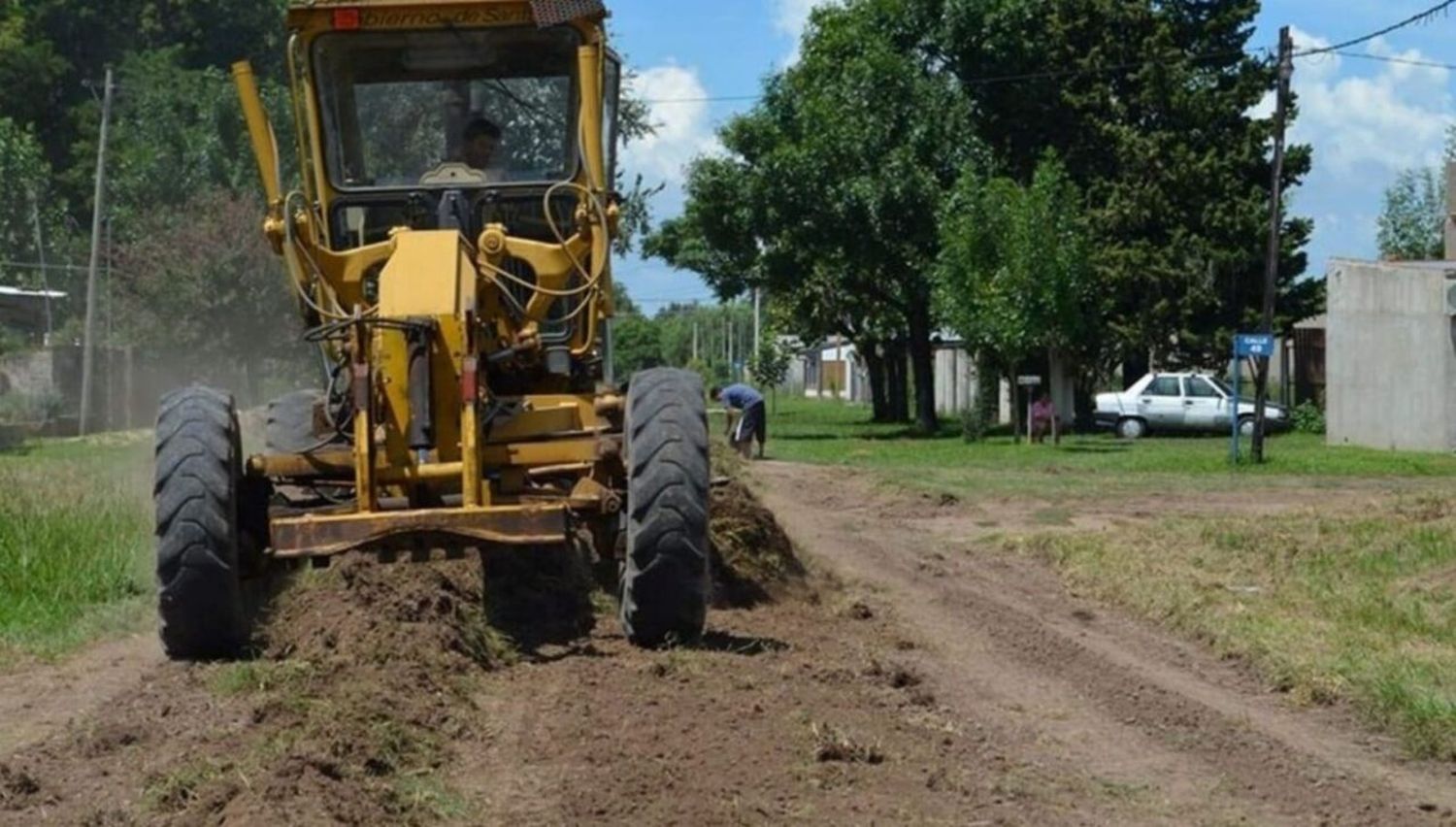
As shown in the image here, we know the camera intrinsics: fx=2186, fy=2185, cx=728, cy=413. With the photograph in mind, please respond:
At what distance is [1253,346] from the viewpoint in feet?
109

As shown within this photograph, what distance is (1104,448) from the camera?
132ft

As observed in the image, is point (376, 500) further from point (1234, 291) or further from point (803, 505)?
point (1234, 291)

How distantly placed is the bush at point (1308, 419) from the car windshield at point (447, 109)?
36.3 metres

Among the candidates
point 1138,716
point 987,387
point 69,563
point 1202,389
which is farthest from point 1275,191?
point 1138,716

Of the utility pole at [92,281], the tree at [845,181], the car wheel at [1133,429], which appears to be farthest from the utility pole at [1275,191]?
the utility pole at [92,281]

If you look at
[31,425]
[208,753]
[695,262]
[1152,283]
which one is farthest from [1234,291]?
[208,753]

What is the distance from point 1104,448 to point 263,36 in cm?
3753

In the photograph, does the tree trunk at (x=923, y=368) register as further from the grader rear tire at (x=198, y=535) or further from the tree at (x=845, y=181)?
the grader rear tire at (x=198, y=535)

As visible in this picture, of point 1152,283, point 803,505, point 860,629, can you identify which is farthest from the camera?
point 1152,283

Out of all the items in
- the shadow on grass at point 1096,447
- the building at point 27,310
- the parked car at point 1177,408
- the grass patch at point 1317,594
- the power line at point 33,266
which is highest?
the power line at point 33,266

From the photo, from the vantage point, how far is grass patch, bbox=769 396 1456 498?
28922mm

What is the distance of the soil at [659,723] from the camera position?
312 inches

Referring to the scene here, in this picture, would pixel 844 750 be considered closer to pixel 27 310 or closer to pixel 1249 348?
pixel 1249 348

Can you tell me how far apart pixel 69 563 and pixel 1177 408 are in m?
33.8
